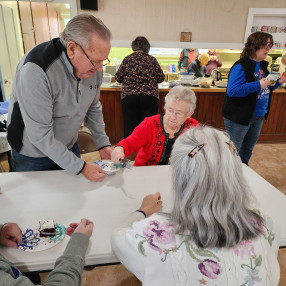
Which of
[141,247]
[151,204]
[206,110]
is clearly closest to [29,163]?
[151,204]

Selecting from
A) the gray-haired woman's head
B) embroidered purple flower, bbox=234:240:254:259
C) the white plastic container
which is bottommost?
embroidered purple flower, bbox=234:240:254:259

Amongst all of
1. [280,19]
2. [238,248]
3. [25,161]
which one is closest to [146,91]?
[25,161]

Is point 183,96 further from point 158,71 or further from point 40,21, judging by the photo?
point 40,21

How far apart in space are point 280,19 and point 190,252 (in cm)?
514

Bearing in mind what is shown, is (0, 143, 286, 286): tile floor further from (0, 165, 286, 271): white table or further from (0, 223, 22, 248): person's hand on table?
(0, 223, 22, 248): person's hand on table

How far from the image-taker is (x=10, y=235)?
2.97ft

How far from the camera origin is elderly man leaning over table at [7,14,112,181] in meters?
1.13

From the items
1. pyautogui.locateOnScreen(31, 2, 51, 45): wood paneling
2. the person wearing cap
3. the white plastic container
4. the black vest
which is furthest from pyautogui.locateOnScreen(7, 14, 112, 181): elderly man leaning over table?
pyautogui.locateOnScreen(31, 2, 51, 45): wood paneling

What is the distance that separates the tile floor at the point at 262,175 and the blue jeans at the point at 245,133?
0.65 m

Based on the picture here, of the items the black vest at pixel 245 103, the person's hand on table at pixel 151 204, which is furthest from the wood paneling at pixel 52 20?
the person's hand on table at pixel 151 204

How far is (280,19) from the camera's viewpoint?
447 cm

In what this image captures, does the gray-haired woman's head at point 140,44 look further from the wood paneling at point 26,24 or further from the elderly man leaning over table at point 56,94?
the wood paneling at point 26,24

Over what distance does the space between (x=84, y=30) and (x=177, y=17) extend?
146 inches

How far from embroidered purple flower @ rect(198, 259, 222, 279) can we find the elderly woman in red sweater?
102 cm
